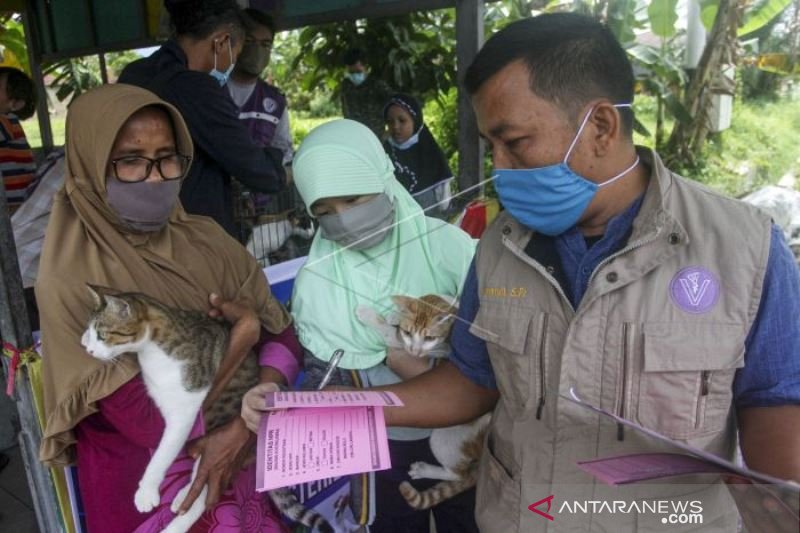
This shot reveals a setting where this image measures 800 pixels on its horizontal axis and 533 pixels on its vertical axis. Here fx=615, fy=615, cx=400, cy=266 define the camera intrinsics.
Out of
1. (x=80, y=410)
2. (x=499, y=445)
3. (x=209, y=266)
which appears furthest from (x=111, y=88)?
(x=499, y=445)

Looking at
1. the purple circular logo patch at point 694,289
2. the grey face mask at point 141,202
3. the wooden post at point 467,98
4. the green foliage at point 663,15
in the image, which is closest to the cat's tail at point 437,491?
the purple circular logo patch at point 694,289

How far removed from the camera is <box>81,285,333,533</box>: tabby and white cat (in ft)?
4.66

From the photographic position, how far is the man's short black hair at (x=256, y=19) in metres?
3.54

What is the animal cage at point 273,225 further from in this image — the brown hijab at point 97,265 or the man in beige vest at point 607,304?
the man in beige vest at point 607,304

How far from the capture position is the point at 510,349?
4.36ft

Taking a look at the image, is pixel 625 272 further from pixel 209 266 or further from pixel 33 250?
pixel 33 250

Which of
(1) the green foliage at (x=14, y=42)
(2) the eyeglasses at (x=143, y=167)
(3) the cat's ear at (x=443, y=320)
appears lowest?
(3) the cat's ear at (x=443, y=320)

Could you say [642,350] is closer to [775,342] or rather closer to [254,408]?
[775,342]

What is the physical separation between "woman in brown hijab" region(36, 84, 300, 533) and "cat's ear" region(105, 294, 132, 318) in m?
0.12

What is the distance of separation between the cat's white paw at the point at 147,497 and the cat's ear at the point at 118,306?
458 millimetres

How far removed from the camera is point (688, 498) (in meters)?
1.23

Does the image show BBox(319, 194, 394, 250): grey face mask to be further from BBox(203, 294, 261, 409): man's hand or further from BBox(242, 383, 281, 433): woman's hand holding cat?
BBox(242, 383, 281, 433): woman's hand holding cat

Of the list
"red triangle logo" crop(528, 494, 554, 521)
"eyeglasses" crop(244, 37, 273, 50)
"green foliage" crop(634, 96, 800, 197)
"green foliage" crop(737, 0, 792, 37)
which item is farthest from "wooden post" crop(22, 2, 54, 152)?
"green foliage" crop(737, 0, 792, 37)

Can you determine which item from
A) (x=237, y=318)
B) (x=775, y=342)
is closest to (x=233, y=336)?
(x=237, y=318)
